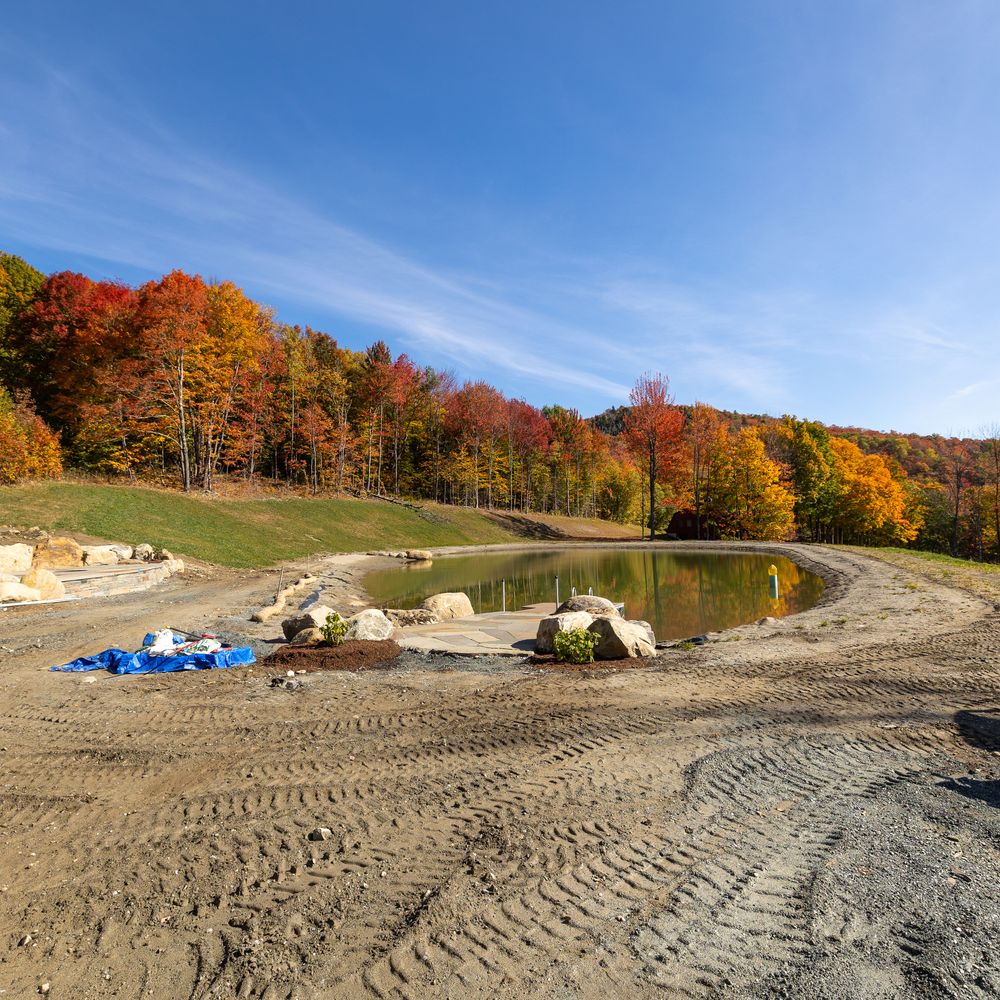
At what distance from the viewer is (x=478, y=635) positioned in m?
12.9

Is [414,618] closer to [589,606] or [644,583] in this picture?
[589,606]

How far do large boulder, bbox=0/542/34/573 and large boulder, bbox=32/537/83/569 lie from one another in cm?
141

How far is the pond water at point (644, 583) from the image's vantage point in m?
17.4

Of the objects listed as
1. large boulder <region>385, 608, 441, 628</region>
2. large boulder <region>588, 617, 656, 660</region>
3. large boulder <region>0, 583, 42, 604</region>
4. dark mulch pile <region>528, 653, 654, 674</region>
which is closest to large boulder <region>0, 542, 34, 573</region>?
large boulder <region>0, 583, 42, 604</region>

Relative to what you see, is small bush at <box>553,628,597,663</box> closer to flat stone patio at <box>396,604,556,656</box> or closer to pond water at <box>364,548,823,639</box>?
flat stone patio at <box>396,604,556,656</box>

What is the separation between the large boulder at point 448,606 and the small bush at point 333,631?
13.3 ft

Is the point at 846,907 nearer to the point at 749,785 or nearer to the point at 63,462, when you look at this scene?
the point at 749,785

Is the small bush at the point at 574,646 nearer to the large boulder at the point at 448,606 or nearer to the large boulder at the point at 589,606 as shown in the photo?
the large boulder at the point at 589,606

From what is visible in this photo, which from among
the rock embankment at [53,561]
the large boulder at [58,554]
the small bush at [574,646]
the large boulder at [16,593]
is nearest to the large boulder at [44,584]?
the rock embankment at [53,561]

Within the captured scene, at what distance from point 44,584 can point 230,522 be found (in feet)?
56.1

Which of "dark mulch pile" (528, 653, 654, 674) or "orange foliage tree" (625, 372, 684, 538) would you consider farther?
"orange foliage tree" (625, 372, 684, 538)

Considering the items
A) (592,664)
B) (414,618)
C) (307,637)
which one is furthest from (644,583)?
(307,637)

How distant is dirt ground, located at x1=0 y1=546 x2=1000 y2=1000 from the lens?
9.75 feet

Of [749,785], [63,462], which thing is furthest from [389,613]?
[63,462]
